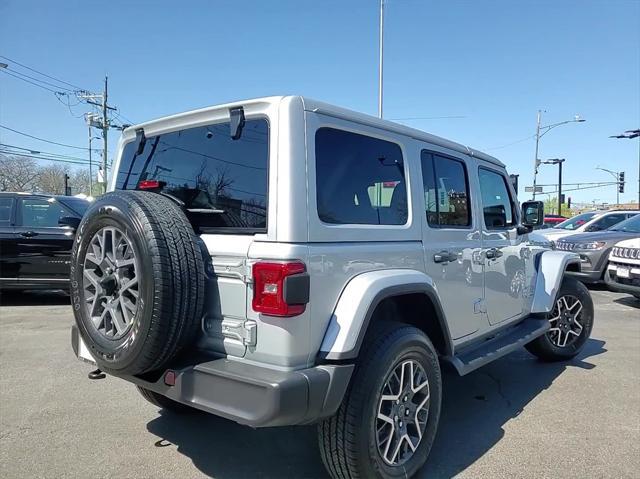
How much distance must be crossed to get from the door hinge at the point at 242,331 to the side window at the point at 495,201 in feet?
7.89

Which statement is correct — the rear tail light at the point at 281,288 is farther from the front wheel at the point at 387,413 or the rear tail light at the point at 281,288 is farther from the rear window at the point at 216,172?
the front wheel at the point at 387,413

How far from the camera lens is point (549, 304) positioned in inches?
185

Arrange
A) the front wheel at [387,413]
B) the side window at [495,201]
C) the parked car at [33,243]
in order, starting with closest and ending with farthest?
the front wheel at [387,413], the side window at [495,201], the parked car at [33,243]

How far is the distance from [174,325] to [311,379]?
2.29 ft

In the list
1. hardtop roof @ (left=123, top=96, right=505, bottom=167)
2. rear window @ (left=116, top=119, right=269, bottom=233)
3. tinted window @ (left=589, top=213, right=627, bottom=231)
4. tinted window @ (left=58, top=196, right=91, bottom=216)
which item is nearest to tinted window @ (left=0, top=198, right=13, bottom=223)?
tinted window @ (left=58, top=196, right=91, bottom=216)

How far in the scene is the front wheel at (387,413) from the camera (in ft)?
7.93

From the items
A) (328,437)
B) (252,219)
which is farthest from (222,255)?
(328,437)

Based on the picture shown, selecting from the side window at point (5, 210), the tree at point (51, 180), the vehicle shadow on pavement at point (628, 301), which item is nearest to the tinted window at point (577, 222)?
the vehicle shadow on pavement at point (628, 301)

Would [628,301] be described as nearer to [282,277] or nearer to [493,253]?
[493,253]

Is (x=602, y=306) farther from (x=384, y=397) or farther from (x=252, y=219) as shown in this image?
(x=252, y=219)

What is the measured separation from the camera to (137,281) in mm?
2342

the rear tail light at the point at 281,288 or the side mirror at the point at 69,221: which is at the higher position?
the side mirror at the point at 69,221

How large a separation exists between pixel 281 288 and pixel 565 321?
13.5 ft

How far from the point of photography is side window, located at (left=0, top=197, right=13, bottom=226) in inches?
292
